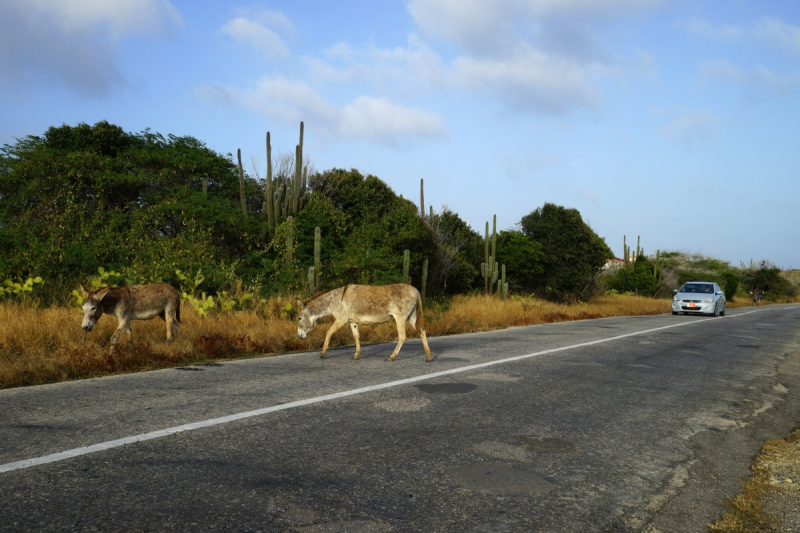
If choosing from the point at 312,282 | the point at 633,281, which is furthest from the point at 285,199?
the point at 633,281

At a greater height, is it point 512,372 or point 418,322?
point 418,322

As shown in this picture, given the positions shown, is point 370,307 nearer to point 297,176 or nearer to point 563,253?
point 297,176

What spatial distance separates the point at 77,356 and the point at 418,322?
535cm

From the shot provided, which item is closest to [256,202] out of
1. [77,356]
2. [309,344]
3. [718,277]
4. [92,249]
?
[92,249]

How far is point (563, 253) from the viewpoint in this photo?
34969 millimetres

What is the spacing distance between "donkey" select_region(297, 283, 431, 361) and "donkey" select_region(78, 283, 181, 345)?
2.48 m

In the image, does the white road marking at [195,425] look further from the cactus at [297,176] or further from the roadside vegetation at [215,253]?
the cactus at [297,176]

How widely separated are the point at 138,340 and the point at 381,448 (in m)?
6.91

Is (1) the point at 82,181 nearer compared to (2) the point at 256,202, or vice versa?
(1) the point at 82,181

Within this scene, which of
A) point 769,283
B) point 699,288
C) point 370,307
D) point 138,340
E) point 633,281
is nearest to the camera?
point 370,307

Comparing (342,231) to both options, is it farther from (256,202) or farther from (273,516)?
(273,516)

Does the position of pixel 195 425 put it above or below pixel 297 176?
below

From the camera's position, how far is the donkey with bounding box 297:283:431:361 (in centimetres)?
962

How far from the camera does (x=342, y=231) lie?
24719mm
